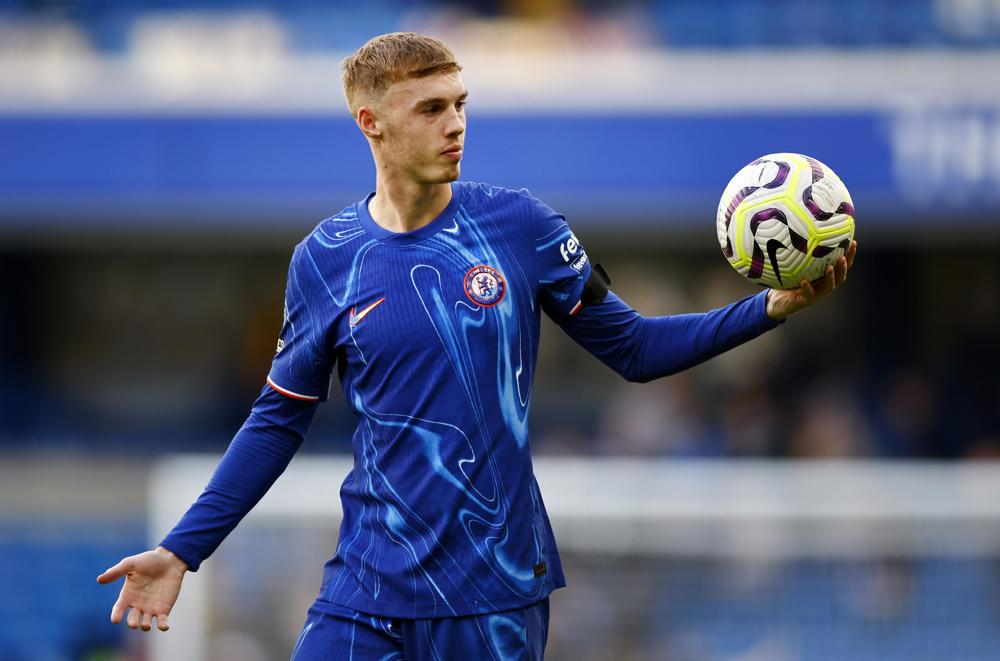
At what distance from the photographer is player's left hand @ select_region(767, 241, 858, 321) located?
11.1 ft

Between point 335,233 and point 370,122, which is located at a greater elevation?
point 370,122

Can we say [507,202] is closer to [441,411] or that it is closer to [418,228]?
[418,228]

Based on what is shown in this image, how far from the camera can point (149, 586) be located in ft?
11.4

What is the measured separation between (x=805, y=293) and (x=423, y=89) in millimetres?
992

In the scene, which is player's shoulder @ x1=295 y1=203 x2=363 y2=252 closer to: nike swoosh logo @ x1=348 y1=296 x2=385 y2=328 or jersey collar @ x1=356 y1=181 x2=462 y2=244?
jersey collar @ x1=356 y1=181 x2=462 y2=244

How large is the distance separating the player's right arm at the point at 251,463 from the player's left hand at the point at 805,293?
104 centimetres

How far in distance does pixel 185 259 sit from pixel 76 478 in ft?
9.09

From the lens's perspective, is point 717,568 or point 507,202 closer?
point 507,202

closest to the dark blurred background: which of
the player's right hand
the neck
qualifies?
the player's right hand

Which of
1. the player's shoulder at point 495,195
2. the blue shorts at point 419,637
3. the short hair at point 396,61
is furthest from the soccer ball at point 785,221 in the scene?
the blue shorts at point 419,637

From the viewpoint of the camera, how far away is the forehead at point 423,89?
11.3ft

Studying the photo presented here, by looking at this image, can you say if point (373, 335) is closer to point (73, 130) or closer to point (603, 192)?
point (603, 192)

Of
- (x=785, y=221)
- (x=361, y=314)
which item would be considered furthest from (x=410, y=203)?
(x=785, y=221)

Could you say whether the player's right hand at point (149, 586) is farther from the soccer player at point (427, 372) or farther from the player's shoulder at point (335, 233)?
the player's shoulder at point (335, 233)
